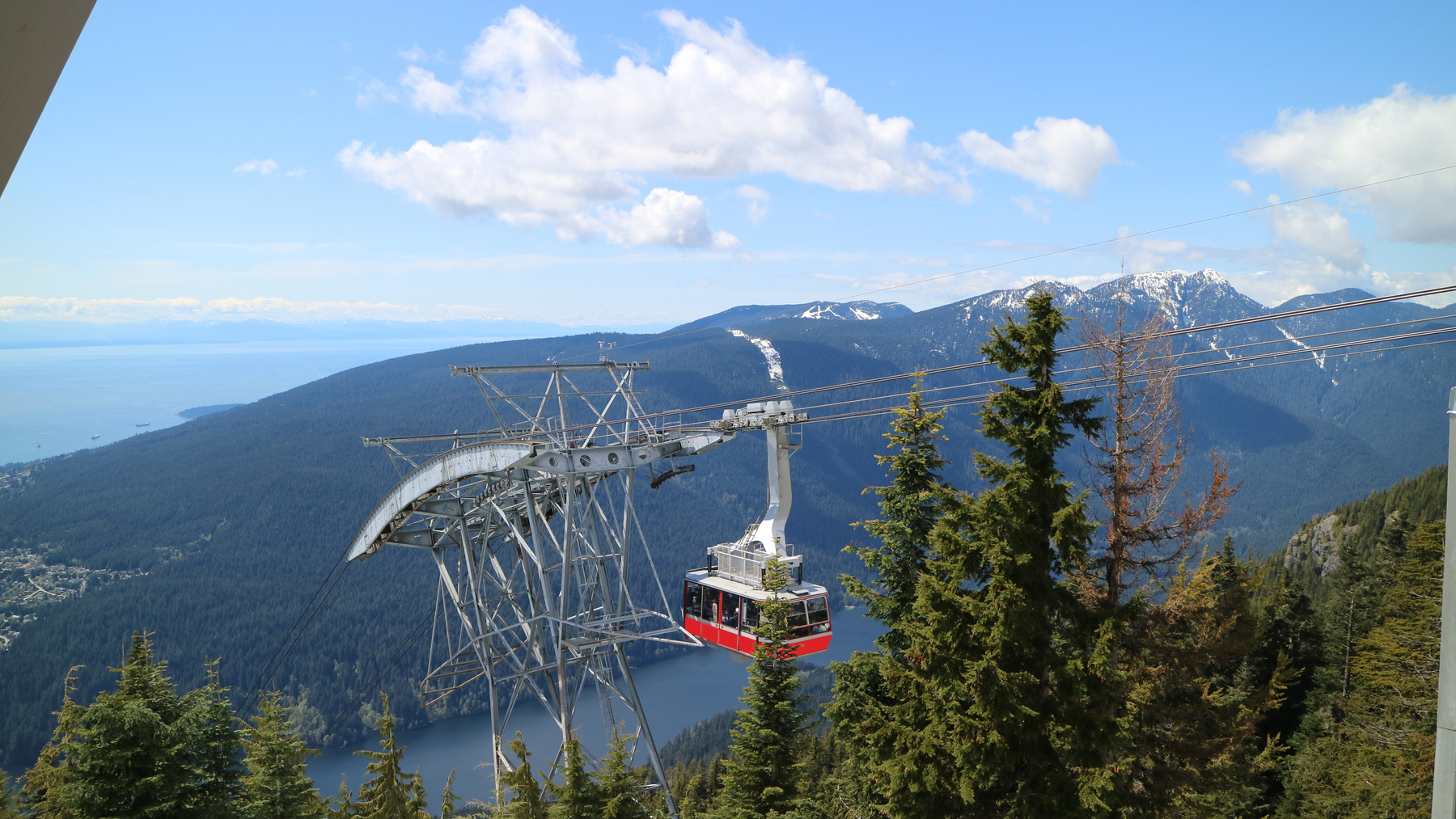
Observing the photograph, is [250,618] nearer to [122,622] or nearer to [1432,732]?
[122,622]

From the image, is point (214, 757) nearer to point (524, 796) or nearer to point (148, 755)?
point (148, 755)

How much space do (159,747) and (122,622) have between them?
136m

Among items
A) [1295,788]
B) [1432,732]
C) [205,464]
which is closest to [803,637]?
[1432,732]

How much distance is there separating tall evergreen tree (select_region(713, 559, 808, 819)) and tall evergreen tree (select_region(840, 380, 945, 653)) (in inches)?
126

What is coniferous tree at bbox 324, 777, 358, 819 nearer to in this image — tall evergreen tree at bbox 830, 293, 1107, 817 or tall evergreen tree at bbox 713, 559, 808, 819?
tall evergreen tree at bbox 713, 559, 808, 819

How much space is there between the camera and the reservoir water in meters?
105

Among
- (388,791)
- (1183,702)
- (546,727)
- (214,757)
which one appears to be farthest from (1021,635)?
(546,727)

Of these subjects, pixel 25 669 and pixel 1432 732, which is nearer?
pixel 1432 732

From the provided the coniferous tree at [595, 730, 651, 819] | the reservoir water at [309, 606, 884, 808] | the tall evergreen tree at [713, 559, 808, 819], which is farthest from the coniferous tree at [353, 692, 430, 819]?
the reservoir water at [309, 606, 884, 808]

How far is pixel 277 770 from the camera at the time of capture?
18422 millimetres

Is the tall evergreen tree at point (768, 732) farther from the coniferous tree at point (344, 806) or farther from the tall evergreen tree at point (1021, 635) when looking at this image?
the coniferous tree at point (344, 806)

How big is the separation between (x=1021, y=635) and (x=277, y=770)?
1583cm

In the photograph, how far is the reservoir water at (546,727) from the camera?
105 m

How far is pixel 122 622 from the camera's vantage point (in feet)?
405
